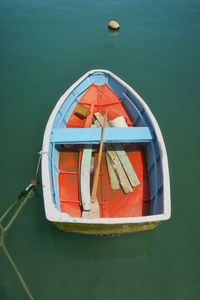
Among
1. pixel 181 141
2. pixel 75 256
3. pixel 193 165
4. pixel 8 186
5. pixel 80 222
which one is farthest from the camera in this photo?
pixel 181 141

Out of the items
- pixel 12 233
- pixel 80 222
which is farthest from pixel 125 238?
pixel 12 233

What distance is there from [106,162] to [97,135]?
78cm

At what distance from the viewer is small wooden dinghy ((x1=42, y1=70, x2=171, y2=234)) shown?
6.35 m

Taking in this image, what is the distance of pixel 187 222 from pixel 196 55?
8.67 m

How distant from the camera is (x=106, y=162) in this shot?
8047 mm

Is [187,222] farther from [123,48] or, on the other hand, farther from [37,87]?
[123,48]

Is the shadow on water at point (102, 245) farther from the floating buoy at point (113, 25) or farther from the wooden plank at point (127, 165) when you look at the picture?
the floating buoy at point (113, 25)

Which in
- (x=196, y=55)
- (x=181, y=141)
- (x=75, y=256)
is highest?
(x=196, y=55)

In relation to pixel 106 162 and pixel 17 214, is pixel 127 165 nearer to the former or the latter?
pixel 106 162

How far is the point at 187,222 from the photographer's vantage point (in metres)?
7.61

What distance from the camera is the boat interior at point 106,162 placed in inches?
280

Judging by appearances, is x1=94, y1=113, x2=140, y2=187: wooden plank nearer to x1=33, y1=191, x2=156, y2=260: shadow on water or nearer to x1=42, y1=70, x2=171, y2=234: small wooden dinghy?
x1=42, y1=70, x2=171, y2=234: small wooden dinghy

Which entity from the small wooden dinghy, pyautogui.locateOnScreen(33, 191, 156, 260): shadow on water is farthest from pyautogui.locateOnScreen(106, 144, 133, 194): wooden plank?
pyautogui.locateOnScreen(33, 191, 156, 260): shadow on water

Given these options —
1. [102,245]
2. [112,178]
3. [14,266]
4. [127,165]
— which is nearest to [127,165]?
[127,165]
